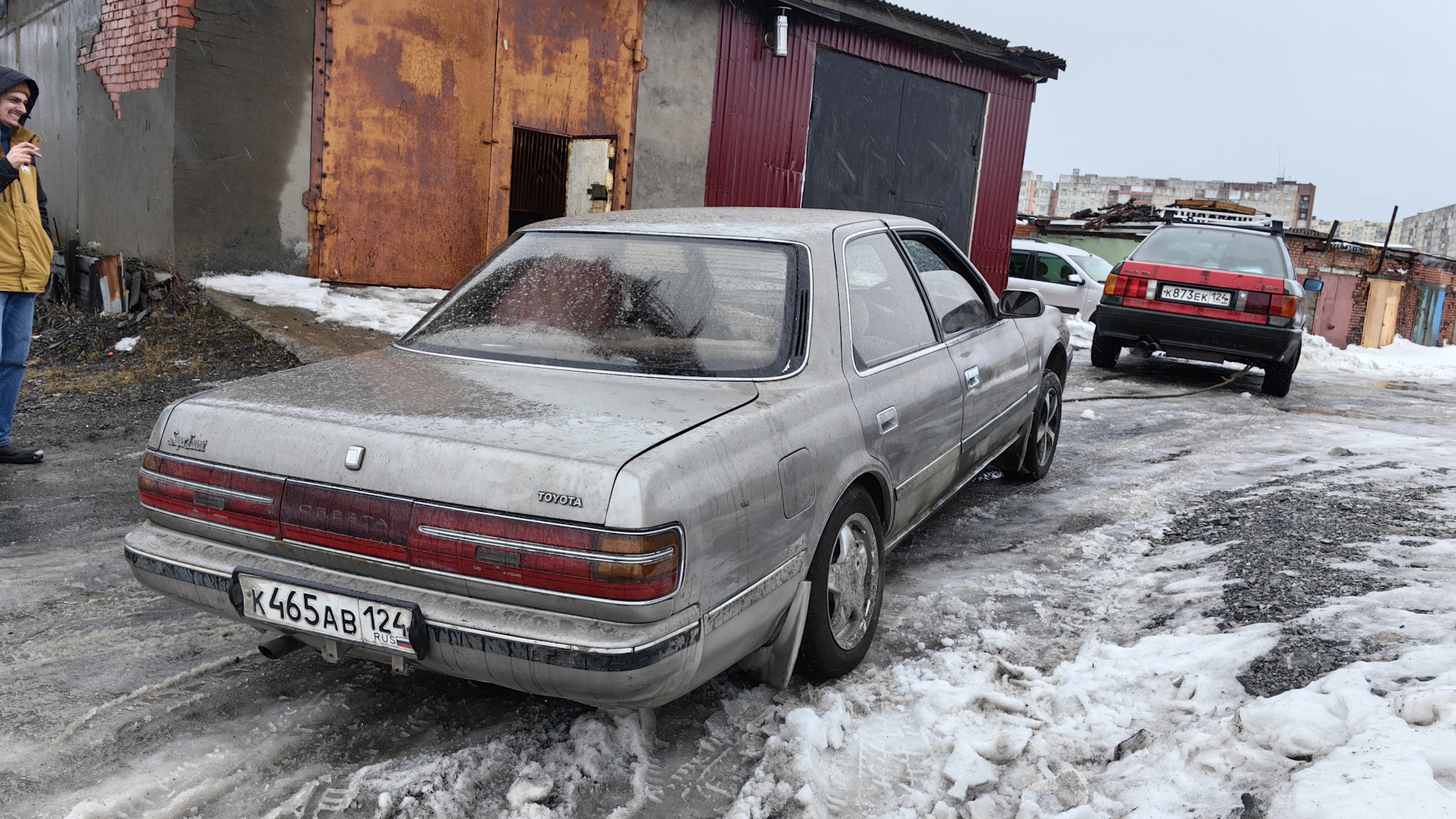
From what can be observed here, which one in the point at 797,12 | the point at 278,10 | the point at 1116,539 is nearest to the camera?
the point at 1116,539

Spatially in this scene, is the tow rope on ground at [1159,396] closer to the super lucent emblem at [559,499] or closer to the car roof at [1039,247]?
the car roof at [1039,247]

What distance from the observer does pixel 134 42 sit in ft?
28.7

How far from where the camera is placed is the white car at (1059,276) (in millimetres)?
15938

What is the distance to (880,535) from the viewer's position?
10.6 ft

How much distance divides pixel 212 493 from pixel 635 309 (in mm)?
1286

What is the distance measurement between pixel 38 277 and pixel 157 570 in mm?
3510

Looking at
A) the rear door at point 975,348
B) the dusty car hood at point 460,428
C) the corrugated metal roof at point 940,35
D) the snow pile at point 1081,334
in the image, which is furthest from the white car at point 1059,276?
the dusty car hood at point 460,428

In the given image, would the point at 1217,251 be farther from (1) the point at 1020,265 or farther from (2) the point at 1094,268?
(2) the point at 1094,268

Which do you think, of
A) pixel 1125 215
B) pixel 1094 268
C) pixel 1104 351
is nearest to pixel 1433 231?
pixel 1125 215

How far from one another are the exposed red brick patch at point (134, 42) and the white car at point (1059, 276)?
11.8 meters

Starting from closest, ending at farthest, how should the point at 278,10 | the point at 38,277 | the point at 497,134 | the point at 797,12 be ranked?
the point at 38,277 < the point at 278,10 < the point at 497,134 < the point at 797,12

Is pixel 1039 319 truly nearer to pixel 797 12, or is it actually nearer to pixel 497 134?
pixel 497 134

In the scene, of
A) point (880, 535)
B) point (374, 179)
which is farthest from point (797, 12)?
point (880, 535)

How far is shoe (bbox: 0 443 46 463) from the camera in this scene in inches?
204
